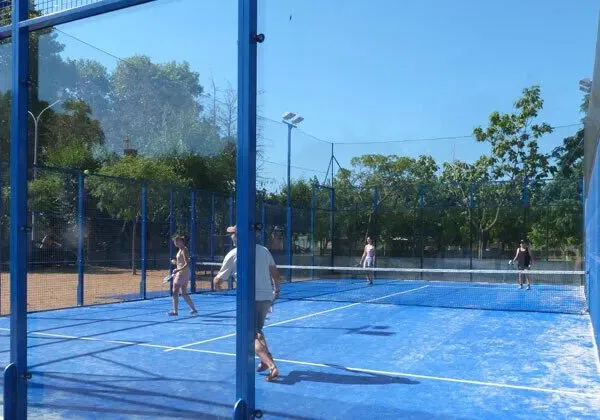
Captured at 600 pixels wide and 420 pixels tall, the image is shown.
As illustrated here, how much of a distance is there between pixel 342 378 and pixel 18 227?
4288 mm

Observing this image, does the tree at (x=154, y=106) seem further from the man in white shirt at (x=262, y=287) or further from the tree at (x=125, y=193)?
the man in white shirt at (x=262, y=287)

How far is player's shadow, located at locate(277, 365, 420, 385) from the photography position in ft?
24.1

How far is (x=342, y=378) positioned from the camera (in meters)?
7.55

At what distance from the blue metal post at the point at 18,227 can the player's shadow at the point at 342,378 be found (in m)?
3.33

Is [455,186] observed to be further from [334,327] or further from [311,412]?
[311,412]

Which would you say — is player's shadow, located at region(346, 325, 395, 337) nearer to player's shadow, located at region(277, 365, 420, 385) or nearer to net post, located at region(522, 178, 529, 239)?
player's shadow, located at region(277, 365, 420, 385)

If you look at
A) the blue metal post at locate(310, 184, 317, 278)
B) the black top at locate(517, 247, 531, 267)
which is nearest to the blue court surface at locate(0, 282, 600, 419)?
the black top at locate(517, 247, 531, 267)

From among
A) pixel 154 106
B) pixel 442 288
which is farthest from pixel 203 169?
pixel 442 288

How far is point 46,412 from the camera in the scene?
5.78m

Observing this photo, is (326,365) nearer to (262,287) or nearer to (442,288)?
(262,287)

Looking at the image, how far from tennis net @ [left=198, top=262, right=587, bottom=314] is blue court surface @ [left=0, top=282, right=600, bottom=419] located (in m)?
2.54

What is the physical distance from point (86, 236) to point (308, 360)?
382 inches

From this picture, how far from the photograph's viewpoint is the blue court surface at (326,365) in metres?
6.20

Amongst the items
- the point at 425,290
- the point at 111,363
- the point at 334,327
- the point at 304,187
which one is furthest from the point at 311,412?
the point at 304,187
